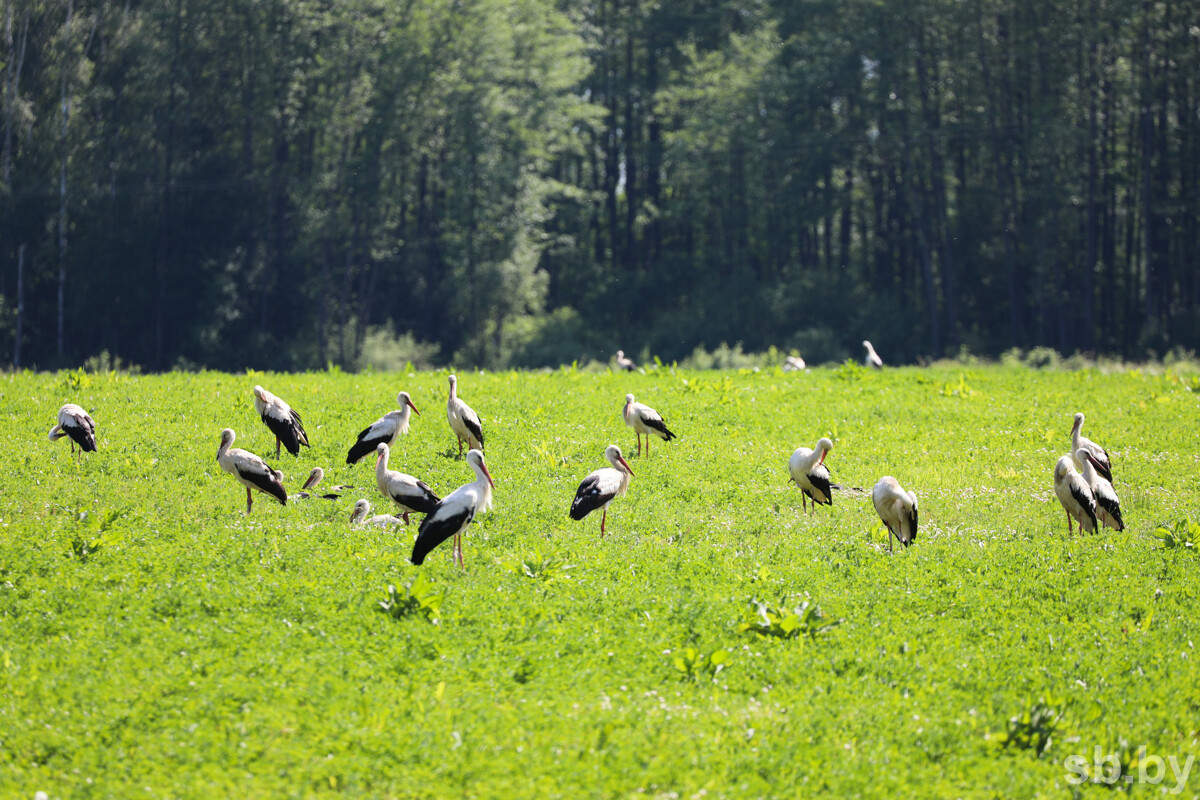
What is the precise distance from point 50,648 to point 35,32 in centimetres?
4718

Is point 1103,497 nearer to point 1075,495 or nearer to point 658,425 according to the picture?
point 1075,495

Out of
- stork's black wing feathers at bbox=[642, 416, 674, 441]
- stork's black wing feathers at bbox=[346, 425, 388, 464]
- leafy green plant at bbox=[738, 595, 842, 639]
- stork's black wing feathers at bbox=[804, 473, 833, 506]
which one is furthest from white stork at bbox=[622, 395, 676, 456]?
leafy green plant at bbox=[738, 595, 842, 639]

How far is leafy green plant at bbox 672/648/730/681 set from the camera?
955 centimetres

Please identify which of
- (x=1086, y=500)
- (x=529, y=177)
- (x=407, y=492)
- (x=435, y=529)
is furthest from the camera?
(x=529, y=177)

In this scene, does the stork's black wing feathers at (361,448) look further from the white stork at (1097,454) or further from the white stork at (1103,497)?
the white stork at (1097,454)

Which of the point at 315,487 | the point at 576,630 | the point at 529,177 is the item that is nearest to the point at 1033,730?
the point at 576,630

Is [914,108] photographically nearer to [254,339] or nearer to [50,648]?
[254,339]

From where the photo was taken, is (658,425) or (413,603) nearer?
(413,603)

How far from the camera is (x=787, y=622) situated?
1036 centimetres

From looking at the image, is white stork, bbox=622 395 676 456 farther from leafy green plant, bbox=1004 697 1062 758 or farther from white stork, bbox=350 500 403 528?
leafy green plant, bbox=1004 697 1062 758

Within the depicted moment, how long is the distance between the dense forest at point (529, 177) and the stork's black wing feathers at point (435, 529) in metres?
40.2

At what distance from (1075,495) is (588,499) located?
610 cm

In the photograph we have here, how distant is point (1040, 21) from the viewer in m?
52.7

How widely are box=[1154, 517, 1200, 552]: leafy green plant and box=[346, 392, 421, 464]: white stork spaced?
10251 mm
